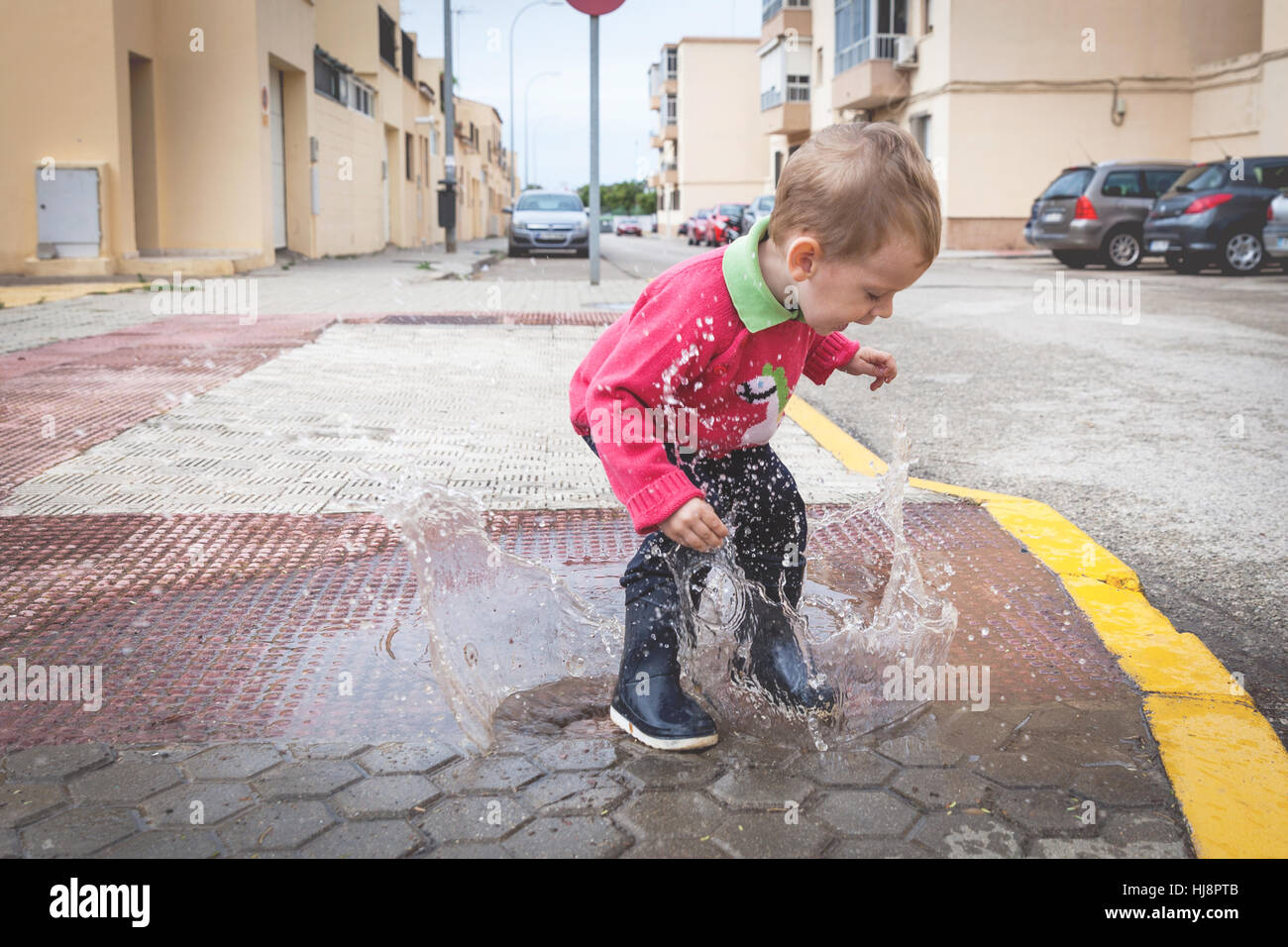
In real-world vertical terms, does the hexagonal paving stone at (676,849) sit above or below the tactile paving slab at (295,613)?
below

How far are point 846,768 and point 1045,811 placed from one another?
13.8 inches

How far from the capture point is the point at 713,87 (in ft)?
198

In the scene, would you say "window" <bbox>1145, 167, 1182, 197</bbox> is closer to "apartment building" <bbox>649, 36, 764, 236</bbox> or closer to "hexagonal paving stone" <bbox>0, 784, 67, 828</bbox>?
"hexagonal paving stone" <bbox>0, 784, 67, 828</bbox>

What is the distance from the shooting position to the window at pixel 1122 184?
703 inches

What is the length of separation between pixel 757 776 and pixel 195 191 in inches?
624

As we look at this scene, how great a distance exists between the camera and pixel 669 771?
80.9 inches

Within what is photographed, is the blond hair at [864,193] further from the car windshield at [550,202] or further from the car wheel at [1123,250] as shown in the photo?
the car windshield at [550,202]

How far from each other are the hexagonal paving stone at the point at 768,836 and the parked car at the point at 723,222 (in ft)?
95.5

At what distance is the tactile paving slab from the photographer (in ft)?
7.46

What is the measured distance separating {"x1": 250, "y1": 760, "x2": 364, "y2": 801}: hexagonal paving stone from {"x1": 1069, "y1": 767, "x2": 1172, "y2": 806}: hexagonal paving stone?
4.24 ft
